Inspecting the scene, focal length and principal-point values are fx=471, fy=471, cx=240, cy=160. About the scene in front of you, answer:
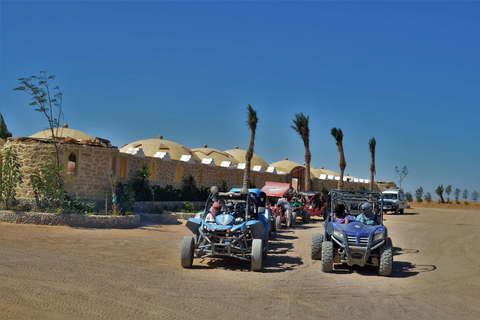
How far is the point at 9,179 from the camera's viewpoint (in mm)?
17938

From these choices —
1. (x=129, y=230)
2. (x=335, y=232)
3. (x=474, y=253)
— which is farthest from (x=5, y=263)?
(x=474, y=253)

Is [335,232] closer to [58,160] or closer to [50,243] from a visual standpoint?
[50,243]

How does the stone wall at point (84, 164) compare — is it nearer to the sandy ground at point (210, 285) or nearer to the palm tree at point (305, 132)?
the sandy ground at point (210, 285)

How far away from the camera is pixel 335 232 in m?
10.4

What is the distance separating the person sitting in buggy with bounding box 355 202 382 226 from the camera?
11.0 metres

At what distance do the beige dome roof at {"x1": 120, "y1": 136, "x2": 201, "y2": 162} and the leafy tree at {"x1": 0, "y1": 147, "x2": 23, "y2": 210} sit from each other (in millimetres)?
14909

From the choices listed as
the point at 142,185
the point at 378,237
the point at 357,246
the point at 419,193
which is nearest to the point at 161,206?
the point at 142,185

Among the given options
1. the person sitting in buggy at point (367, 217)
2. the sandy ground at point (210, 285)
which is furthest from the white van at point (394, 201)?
the person sitting in buggy at point (367, 217)

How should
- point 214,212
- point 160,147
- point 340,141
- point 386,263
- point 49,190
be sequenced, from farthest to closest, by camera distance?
point 340,141, point 160,147, point 49,190, point 214,212, point 386,263

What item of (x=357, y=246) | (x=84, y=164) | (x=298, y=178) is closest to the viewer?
(x=357, y=246)

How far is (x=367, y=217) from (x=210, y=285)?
4.68 m

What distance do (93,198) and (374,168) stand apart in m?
39.2

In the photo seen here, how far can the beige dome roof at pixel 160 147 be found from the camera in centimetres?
3341

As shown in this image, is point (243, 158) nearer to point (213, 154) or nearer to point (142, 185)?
point (213, 154)
